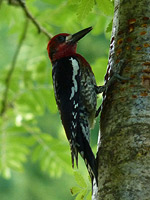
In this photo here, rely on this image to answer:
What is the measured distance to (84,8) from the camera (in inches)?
92.3

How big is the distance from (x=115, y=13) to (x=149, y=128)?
3.05 ft

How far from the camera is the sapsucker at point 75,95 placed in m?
2.84

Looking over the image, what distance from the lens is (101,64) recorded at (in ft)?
11.0

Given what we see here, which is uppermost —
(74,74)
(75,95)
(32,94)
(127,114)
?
(127,114)

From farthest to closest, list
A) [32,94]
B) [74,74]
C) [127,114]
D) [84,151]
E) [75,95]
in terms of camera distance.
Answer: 1. [32,94]
2. [74,74]
3. [75,95]
4. [84,151]
5. [127,114]

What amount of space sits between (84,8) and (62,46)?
1.48m

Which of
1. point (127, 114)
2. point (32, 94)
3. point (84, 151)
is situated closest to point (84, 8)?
point (127, 114)

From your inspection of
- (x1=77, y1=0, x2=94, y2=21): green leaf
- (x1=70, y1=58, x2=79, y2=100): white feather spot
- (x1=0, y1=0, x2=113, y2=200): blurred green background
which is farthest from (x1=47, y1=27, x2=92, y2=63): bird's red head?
(x1=77, y1=0, x2=94, y2=21): green leaf

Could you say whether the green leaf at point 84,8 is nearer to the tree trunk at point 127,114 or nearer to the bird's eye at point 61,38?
the tree trunk at point 127,114

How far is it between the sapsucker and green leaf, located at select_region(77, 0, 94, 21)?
0.87 m

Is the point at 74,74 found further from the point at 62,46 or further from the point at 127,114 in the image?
the point at 127,114

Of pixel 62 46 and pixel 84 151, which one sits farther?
pixel 62 46

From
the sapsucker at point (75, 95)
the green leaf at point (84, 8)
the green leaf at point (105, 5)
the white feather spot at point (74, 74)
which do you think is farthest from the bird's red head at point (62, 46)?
the green leaf at point (84, 8)

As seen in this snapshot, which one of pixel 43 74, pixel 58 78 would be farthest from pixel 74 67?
pixel 43 74
